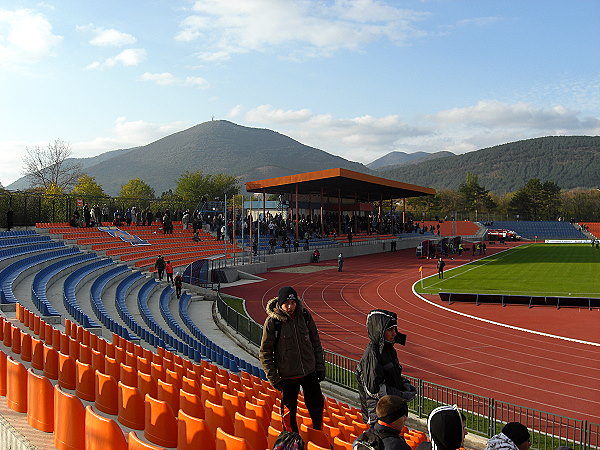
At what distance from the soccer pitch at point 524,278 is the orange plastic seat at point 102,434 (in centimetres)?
2806

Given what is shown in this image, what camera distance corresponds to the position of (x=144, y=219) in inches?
1597

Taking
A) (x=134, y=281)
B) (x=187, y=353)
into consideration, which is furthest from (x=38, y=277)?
(x=187, y=353)

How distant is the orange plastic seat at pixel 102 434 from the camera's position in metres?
4.14

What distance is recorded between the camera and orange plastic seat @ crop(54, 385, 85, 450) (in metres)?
4.76

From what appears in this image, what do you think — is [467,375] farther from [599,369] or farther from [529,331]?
[529,331]

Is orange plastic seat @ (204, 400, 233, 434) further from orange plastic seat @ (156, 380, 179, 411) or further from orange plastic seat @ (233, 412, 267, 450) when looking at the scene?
orange plastic seat @ (156, 380, 179, 411)

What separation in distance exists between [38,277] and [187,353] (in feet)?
29.5

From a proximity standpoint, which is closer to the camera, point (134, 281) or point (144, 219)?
point (134, 281)

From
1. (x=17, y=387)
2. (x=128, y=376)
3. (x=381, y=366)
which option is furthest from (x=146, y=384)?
(x=381, y=366)

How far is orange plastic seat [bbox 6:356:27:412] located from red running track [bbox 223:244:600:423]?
11415mm

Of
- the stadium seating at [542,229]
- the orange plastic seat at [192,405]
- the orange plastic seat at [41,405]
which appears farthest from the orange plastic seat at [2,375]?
the stadium seating at [542,229]

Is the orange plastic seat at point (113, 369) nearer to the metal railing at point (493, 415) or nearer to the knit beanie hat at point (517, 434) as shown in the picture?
the knit beanie hat at point (517, 434)

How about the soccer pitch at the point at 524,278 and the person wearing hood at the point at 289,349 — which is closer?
the person wearing hood at the point at 289,349

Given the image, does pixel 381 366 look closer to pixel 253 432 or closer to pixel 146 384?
pixel 253 432
